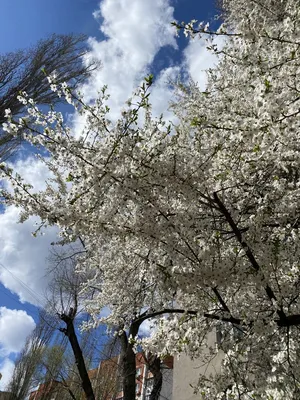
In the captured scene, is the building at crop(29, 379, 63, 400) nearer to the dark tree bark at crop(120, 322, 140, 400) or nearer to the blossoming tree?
the dark tree bark at crop(120, 322, 140, 400)

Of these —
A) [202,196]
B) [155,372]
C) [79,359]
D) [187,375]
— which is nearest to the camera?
[202,196]

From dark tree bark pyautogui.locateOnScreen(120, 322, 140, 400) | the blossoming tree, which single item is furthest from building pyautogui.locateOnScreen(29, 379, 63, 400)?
the blossoming tree

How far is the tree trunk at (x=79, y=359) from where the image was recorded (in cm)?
861

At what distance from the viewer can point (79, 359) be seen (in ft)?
30.0

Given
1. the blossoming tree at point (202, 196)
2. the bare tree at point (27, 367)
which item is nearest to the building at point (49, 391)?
the bare tree at point (27, 367)

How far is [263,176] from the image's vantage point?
12.7 ft

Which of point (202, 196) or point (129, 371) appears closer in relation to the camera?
point (202, 196)

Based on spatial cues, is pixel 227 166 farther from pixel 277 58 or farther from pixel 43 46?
pixel 43 46

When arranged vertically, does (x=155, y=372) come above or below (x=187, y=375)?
above

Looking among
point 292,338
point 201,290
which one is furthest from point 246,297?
point 201,290

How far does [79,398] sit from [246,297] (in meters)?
17.3

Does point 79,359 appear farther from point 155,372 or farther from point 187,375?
point 155,372

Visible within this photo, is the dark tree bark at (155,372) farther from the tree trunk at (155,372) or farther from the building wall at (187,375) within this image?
the building wall at (187,375)

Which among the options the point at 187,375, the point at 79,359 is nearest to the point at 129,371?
the point at 79,359
